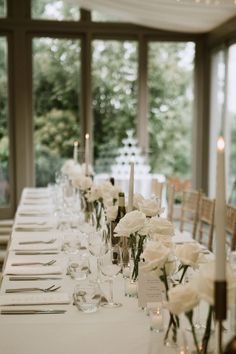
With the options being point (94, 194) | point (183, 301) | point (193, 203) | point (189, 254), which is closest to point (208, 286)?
point (183, 301)

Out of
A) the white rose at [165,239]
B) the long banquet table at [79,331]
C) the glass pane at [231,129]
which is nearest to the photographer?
the long banquet table at [79,331]

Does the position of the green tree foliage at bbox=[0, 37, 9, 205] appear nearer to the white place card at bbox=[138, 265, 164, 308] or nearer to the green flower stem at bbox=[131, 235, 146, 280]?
the green flower stem at bbox=[131, 235, 146, 280]

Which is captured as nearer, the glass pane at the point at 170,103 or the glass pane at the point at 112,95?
the glass pane at the point at 112,95

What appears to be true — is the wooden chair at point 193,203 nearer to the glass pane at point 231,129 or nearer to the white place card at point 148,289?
the white place card at point 148,289

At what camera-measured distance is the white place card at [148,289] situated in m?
1.94

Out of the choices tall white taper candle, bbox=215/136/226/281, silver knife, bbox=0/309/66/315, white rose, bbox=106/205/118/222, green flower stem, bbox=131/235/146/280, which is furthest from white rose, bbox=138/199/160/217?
tall white taper candle, bbox=215/136/226/281

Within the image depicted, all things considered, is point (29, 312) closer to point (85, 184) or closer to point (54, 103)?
point (85, 184)

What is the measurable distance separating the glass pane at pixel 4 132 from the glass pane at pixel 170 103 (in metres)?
2.02

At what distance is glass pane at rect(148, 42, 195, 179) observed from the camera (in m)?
7.93

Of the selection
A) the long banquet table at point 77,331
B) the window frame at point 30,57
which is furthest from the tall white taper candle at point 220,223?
the window frame at point 30,57

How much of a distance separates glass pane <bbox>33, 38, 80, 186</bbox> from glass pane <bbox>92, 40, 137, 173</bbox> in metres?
0.28

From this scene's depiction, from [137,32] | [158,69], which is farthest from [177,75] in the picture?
[137,32]

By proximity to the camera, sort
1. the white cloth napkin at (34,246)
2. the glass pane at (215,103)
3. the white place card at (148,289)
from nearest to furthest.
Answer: the white place card at (148,289)
the white cloth napkin at (34,246)
the glass pane at (215,103)

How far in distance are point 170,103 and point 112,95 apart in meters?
0.85
